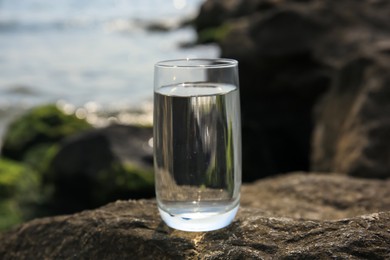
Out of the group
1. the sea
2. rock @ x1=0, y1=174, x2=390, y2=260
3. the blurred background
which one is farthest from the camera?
the sea

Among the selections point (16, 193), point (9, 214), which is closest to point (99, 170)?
point (9, 214)

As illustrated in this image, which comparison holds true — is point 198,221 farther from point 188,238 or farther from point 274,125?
point 274,125

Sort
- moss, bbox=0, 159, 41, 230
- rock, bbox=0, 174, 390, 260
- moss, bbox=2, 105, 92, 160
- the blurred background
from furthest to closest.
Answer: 1. moss, bbox=2, 105, 92, 160
2. moss, bbox=0, 159, 41, 230
3. the blurred background
4. rock, bbox=0, 174, 390, 260

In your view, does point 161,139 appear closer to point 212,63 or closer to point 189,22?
point 212,63

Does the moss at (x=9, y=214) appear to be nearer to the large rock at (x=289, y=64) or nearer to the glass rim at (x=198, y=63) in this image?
the large rock at (x=289, y=64)

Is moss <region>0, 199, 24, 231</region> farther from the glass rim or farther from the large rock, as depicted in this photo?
the glass rim

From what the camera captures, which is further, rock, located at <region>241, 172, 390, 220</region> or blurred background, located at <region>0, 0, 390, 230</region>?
blurred background, located at <region>0, 0, 390, 230</region>

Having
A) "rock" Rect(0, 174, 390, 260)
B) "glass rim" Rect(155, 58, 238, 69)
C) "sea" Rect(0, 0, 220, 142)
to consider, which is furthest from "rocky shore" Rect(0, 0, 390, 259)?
"sea" Rect(0, 0, 220, 142)
